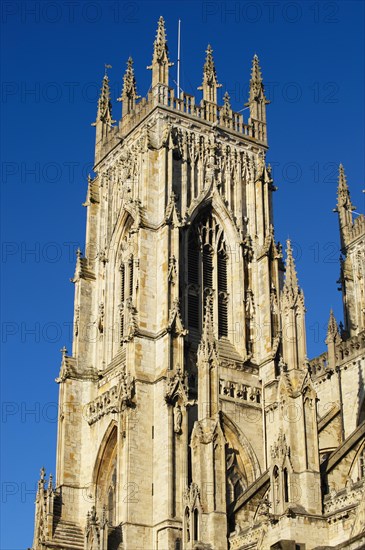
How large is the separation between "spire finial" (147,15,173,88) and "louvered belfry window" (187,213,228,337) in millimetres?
6583

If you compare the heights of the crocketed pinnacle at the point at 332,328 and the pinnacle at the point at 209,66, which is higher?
the pinnacle at the point at 209,66

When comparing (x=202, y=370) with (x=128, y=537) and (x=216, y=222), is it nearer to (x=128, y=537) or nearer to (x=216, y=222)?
(x=128, y=537)

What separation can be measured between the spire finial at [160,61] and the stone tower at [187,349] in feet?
0.21

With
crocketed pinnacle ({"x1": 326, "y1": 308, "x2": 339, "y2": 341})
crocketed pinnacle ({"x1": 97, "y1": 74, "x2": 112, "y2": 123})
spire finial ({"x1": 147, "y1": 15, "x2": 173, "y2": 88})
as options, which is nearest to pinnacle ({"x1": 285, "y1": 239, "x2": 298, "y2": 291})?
crocketed pinnacle ({"x1": 326, "y1": 308, "x2": 339, "y2": 341})

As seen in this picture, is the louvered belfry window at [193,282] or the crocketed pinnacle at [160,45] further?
the crocketed pinnacle at [160,45]

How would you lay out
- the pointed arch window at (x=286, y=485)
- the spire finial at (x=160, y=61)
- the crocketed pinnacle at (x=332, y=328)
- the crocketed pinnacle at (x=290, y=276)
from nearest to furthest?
the pointed arch window at (x=286, y=485), the crocketed pinnacle at (x=290, y=276), the crocketed pinnacle at (x=332, y=328), the spire finial at (x=160, y=61)

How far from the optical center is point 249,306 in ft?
152

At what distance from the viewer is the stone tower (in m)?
34.3

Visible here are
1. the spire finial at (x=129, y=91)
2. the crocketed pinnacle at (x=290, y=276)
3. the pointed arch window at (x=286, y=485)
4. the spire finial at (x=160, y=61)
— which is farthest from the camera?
the spire finial at (x=129, y=91)

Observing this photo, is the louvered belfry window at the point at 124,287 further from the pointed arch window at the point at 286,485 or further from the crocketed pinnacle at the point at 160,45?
the pointed arch window at the point at 286,485

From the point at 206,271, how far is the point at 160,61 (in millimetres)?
9961

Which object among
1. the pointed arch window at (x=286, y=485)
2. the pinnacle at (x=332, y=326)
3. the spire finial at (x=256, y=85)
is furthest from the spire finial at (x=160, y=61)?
the pointed arch window at (x=286, y=485)

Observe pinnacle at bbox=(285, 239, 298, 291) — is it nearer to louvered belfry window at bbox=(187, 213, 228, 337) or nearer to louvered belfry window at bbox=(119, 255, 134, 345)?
louvered belfry window at bbox=(187, 213, 228, 337)

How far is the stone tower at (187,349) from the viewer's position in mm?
34281
